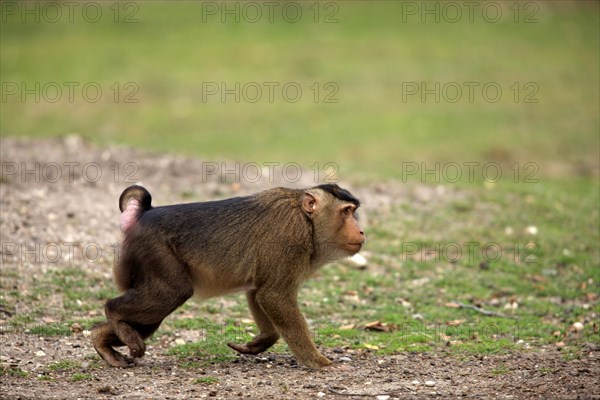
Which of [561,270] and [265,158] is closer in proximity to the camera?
[561,270]

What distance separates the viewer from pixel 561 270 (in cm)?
1313

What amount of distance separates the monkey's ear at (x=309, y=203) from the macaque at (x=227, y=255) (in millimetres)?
10

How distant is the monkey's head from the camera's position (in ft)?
29.3

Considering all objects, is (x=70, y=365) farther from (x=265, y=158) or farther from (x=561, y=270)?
(x=265, y=158)

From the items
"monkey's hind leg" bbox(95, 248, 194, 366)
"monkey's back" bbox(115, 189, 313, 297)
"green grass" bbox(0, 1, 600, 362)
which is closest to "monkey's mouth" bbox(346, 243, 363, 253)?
"monkey's back" bbox(115, 189, 313, 297)

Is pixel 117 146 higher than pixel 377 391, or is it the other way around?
pixel 117 146

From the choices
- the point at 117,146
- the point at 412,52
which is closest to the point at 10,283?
the point at 117,146

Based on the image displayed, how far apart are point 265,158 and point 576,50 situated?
14.6 meters

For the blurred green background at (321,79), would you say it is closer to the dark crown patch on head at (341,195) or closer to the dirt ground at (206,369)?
the dirt ground at (206,369)

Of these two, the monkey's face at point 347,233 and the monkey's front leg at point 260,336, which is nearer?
the monkey's face at point 347,233

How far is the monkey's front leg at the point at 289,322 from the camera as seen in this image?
8.60 metres

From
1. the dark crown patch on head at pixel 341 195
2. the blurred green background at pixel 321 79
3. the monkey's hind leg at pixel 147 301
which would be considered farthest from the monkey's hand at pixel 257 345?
the blurred green background at pixel 321 79

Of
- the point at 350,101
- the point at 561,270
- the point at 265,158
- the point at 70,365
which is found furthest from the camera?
the point at 350,101

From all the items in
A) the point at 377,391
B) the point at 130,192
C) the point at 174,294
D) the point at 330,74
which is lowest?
the point at 377,391
